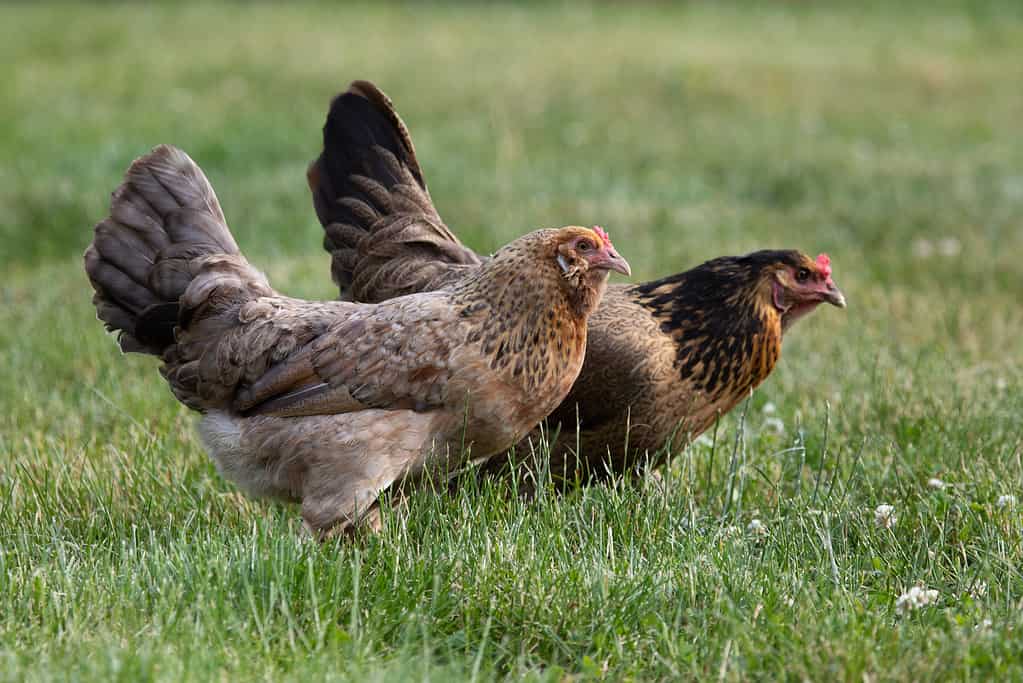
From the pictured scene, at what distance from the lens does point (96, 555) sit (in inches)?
141

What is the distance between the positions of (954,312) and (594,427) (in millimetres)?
2986

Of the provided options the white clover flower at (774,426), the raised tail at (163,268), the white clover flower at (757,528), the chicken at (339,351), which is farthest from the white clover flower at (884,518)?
the raised tail at (163,268)

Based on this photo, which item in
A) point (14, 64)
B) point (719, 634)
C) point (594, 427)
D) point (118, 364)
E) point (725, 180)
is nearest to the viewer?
point (719, 634)

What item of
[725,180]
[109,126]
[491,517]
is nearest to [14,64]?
[109,126]

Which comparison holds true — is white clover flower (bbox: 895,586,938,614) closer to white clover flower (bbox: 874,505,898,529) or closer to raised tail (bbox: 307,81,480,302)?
white clover flower (bbox: 874,505,898,529)

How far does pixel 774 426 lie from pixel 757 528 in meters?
1.10

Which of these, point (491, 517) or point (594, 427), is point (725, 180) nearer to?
point (594, 427)

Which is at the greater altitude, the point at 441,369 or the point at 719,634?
the point at 441,369

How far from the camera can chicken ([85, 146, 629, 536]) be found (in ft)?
12.3

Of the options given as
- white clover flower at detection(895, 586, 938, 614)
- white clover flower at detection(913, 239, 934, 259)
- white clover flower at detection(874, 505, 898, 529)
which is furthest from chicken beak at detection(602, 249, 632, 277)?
white clover flower at detection(913, 239, 934, 259)

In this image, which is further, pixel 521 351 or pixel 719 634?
pixel 521 351

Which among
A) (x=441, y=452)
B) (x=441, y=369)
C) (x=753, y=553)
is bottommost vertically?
(x=753, y=553)

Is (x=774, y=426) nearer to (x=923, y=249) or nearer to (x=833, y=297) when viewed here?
(x=833, y=297)

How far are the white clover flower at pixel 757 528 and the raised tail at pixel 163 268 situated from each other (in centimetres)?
176
